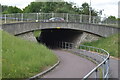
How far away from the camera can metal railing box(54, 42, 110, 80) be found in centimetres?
695

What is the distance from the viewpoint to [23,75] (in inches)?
466

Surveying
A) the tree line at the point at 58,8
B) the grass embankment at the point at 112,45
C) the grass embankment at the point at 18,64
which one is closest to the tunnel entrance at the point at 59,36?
the grass embankment at the point at 112,45

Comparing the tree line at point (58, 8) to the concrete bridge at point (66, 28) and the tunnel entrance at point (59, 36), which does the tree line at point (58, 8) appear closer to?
the tunnel entrance at point (59, 36)

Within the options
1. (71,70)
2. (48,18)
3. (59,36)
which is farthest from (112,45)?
(59,36)

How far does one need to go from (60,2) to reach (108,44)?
47329mm

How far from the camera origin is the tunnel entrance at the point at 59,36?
39031 mm

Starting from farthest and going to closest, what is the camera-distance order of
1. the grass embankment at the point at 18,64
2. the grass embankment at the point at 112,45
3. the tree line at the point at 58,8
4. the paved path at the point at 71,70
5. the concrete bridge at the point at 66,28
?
the tree line at the point at 58,8
the concrete bridge at the point at 66,28
the grass embankment at the point at 112,45
the paved path at the point at 71,70
the grass embankment at the point at 18,64

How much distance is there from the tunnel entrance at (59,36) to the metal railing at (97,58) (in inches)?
58.6

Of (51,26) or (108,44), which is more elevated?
(51,26)

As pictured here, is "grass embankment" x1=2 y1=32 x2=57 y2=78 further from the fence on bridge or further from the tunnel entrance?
the tunnel entrance

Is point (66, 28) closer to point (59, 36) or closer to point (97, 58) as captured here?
point (59, 36)

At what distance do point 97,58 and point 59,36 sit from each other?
76.7 ft

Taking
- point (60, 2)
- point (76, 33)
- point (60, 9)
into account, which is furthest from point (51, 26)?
point (60, 2)

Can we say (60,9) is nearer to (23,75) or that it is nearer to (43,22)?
(43,22)
